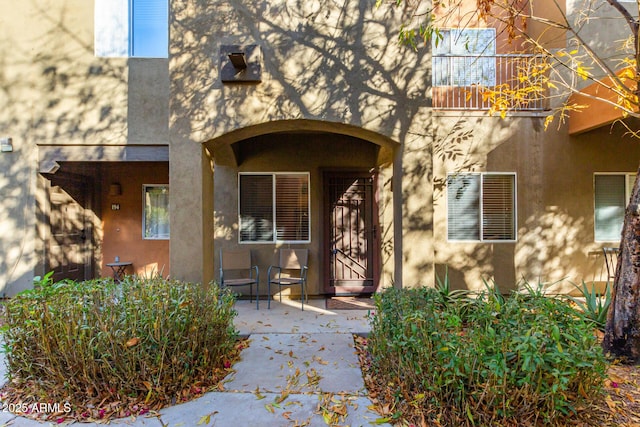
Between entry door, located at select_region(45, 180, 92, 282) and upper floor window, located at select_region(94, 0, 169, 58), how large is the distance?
104 inches

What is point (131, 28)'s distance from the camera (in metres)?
6.08

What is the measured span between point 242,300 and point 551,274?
5.70 meters

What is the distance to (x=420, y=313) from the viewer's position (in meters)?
2.89

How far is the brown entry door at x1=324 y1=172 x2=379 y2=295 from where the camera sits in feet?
22.4

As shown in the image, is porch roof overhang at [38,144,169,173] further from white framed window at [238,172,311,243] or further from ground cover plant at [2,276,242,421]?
ground cover plant at [2,276,242,421]

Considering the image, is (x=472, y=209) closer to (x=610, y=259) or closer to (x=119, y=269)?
(x=610, y=259)

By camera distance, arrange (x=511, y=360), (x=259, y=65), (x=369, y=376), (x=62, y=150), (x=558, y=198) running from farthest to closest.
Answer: (x=558, y=198)
(x=62, y=150)
(x=259, y=65)
(x=369, y=376)
(x=511, y=360)

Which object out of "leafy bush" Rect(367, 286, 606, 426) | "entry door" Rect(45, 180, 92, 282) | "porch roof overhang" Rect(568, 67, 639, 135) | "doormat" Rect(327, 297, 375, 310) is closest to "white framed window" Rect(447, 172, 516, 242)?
"porch roof overhang" Rect(568, 67, 639, 135)

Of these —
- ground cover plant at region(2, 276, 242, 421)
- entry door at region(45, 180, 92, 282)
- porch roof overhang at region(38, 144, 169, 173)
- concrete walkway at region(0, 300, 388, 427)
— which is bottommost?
concrete walkway at region(0, 300, 388, 427)

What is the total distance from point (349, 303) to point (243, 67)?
166 inches

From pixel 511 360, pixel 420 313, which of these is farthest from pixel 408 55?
pixel 511 360

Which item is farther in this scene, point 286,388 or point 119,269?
point 119,269

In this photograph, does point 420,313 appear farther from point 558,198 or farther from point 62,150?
point 62,150

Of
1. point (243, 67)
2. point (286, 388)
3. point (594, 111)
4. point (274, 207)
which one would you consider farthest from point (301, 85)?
point (594, 111)
